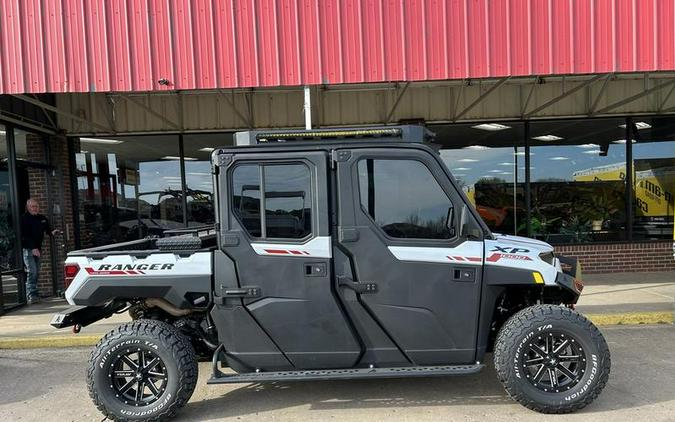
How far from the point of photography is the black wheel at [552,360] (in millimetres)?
3609

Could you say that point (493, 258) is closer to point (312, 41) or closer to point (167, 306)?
point (167, 306)

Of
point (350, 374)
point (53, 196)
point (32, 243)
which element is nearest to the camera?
point (350, 374)

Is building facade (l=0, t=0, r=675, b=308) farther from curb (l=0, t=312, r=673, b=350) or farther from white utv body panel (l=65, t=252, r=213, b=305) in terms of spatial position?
white utv body panel (l=65, t=252, r=213, b=305)

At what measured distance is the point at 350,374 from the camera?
11.9 ft

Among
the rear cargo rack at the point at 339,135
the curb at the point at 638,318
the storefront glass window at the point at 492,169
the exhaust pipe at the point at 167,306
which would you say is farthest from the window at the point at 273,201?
the storefront glass window at the point at 492,169

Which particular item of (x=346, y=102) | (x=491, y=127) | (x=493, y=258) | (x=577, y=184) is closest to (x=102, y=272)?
(x=493, y=258)

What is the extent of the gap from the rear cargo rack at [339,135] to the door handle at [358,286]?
3.67 ft

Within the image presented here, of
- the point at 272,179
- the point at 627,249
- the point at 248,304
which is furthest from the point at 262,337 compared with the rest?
the point at 627,249

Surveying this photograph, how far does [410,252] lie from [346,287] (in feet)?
1.84

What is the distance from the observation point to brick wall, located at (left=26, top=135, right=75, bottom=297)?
876 cm

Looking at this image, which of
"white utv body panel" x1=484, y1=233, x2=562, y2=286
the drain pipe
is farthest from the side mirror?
the drain pipe

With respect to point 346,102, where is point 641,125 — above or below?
below

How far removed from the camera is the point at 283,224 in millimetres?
3682

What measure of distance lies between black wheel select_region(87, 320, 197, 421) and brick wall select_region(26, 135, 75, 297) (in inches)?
248
